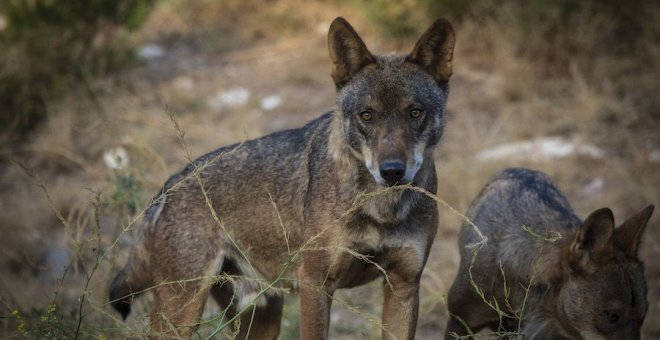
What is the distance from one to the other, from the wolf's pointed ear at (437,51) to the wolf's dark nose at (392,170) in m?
0.76

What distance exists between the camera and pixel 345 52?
5188mm

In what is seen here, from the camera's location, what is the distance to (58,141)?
11.3 m

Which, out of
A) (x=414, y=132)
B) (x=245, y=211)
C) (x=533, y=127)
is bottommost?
(x=533, y=127)

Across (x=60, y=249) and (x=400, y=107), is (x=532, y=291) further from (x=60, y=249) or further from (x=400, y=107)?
(x=60, y=249)

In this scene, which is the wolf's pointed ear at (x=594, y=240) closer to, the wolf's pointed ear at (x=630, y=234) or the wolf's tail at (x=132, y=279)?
the wolf's pointed ear at (x=630, y=234)

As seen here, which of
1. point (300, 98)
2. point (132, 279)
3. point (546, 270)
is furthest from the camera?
point (300, 98)

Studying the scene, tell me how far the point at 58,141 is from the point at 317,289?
7.22 m

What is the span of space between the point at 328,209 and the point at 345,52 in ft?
2.95

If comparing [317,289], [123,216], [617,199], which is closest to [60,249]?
[123,216]

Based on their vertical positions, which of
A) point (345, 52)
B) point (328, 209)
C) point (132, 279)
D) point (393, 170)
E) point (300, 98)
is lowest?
point (300, 98)

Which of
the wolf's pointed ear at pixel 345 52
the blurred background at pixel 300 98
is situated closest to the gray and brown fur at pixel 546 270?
the wolf's pointed ear at pixel 345 52

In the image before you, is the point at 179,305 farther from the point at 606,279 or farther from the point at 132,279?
the point at 606,279

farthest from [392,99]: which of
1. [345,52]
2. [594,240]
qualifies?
[594,240]

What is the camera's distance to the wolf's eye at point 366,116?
496 cm
